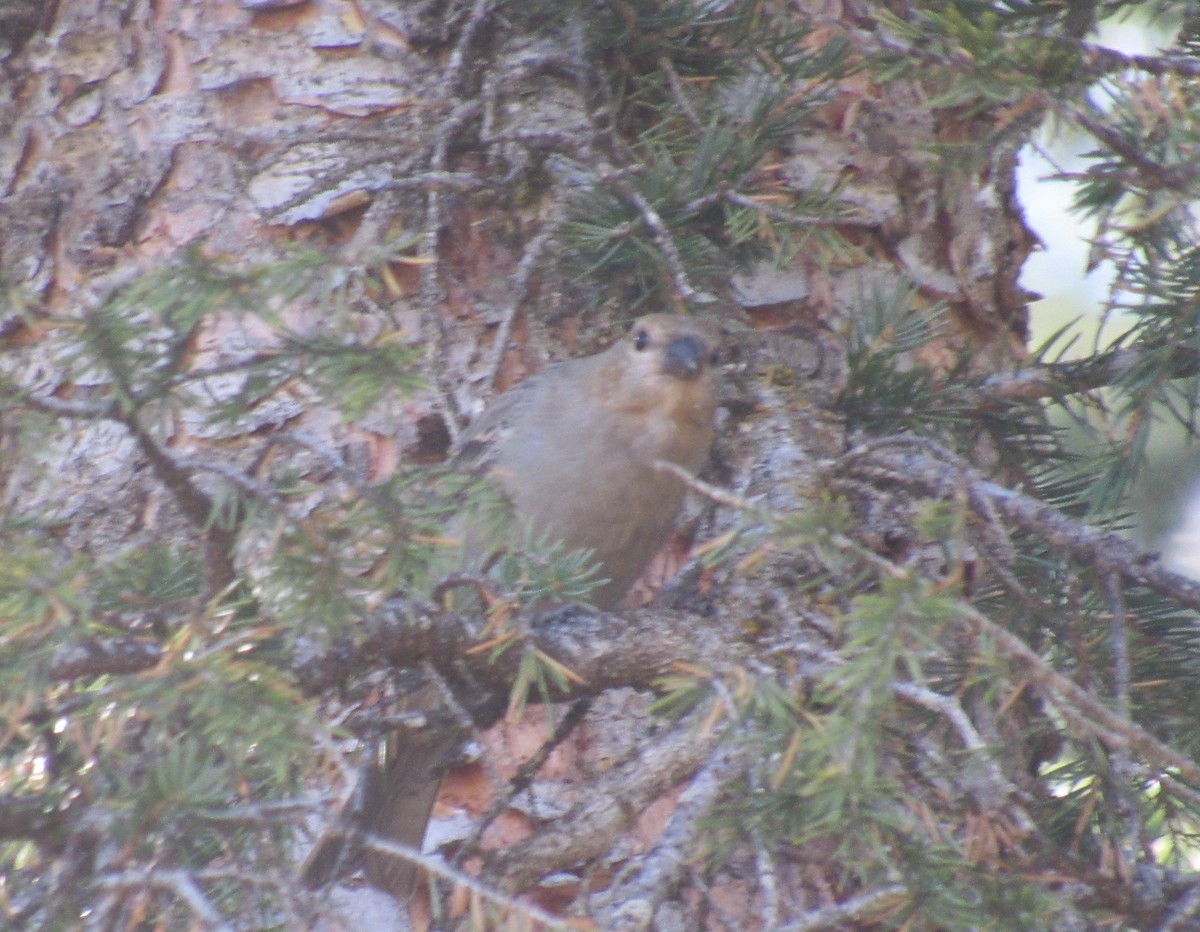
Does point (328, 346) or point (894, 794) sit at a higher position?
point (328, 346)

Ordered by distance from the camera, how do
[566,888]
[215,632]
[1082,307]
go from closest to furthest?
[215,632] < [566,888] < [1082,307]

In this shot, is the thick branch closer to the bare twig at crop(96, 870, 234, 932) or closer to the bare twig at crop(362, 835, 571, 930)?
the bare twig at crop(362, 835, 571, 930)

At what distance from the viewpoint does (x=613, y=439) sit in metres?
4.05

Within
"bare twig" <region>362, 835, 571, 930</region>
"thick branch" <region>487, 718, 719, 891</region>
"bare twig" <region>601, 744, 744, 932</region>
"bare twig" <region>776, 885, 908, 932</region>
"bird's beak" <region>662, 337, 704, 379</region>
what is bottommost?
"thick branch" <region>487, 718, 719, 891</region>

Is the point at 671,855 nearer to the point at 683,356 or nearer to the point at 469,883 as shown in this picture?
the point at 469,883

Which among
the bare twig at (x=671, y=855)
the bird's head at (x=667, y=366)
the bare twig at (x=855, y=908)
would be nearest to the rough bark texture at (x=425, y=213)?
the bird's head at (x=667, y=366)

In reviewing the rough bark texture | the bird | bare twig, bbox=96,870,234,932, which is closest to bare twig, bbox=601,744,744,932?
bare twig, bbox=96,870,234,932

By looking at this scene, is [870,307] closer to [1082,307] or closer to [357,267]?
[357,267]

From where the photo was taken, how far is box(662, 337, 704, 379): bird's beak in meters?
3.81

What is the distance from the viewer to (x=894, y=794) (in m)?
2.29

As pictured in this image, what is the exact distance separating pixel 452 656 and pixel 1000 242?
7.32ft

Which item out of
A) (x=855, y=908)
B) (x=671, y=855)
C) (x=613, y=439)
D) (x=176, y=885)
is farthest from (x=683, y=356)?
(x=176, y=885)

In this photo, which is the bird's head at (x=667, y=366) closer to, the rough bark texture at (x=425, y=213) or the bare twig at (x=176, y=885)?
the rough bark texture at (x=425, y=213)

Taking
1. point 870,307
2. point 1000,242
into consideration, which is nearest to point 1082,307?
point 1000,242
